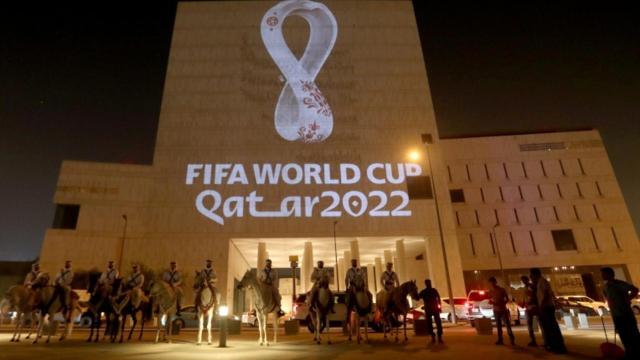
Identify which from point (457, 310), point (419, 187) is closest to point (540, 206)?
point (419, 187)

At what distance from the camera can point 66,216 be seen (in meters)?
44.9

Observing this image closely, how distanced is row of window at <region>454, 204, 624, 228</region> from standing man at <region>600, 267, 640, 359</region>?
45156 mm

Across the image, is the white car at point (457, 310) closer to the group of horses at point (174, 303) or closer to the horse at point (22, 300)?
the group of horses at point (174, 303)

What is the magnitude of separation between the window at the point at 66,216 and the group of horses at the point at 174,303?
3499cm

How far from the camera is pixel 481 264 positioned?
49094 millimetres

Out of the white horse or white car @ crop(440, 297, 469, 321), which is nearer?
the white horse

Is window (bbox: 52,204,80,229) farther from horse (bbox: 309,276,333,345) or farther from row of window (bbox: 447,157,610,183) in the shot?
row of window (bbox: 447,157,610,183)

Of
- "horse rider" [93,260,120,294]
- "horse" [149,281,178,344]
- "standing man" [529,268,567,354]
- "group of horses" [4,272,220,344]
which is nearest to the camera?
"standing man" [529,268,567,354]

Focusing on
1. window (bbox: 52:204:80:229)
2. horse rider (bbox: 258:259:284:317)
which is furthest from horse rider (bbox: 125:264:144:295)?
window (bbox: 52:204:80:229)

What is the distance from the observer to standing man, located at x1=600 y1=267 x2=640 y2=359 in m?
7.83

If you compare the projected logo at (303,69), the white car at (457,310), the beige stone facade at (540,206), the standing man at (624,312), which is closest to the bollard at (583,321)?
the white car at (457,310)

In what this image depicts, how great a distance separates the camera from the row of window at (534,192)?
51219mm

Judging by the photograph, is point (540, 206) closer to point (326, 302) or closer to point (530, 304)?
point (530, 304)

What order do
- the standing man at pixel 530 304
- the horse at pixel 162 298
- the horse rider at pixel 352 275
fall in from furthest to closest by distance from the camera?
the horse at pixel 162 298 < the horse rider at pixel 352 275 < the standing man at pixel 530 304
